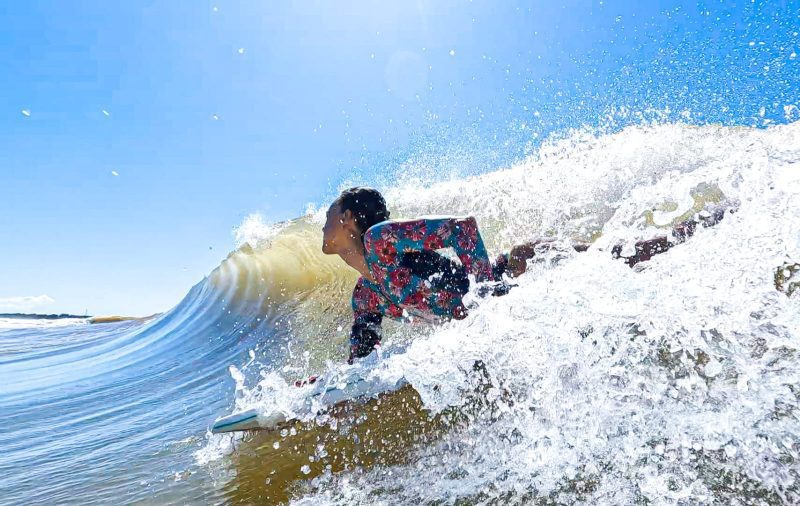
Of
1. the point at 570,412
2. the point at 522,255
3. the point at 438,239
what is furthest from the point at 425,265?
the point at 570,412

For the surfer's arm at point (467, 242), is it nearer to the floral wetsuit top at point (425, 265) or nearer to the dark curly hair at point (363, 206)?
the floral wetsuit top at point (425, 265)

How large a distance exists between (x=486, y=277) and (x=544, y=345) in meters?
0.61

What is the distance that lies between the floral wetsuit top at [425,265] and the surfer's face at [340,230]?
0.65 ft

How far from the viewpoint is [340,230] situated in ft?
9.70

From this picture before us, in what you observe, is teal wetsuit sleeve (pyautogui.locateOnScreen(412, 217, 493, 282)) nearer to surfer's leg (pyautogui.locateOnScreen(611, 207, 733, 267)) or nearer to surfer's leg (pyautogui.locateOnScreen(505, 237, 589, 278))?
surfer's leg (pyautogui.locateOnScreen(505, 237, 589, 278))

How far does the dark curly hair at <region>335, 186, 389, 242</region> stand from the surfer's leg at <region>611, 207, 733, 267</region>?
1.31 metres

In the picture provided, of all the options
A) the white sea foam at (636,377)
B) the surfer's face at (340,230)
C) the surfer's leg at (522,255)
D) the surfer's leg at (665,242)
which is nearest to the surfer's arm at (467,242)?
the white sea foam at (636,377)

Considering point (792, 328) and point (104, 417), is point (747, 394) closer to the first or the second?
point (792, 328)

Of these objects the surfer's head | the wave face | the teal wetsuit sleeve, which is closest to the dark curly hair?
the surfer's head

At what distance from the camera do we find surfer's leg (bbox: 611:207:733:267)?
2.54m

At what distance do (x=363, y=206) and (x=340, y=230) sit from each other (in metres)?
0.20

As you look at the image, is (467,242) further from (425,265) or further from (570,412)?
(570,412)

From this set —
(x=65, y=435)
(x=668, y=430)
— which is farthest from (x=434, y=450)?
(x=65, y=435)

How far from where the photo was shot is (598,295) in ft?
6.53
